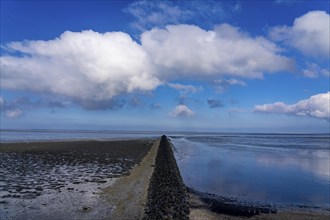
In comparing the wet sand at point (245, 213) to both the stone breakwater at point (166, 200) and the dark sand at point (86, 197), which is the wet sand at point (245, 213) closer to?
the dark sand at point (86, 197)

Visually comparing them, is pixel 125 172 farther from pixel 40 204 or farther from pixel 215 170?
pixel 40 204

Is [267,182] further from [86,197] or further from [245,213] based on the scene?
[86,197]

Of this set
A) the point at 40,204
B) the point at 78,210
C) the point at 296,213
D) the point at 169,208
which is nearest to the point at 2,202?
the point at 40,204

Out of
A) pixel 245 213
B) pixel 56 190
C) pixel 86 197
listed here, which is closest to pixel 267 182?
pixel 245 213

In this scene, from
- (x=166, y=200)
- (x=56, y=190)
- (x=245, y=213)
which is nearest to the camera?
(x=245, y=213)

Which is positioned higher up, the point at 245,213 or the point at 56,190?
the point at 56,190

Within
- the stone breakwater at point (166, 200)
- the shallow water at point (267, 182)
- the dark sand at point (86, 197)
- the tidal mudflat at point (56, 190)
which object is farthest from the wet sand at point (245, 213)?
the tidal mudflat at point (56, 190)

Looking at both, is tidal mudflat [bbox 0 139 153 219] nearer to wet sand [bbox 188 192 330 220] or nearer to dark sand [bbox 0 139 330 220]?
dark sand [bbox 0 139 330 220]

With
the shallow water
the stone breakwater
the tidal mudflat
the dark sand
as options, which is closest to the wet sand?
the dark sand

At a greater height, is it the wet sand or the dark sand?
the dark sand

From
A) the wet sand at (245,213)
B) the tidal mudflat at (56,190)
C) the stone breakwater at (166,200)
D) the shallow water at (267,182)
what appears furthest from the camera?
the shallow water at (267,182)

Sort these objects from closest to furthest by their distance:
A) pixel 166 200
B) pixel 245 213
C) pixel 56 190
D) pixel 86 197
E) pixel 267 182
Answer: pixel 245 213 → pixel 166 200 → pixel 86 197 → pixel 56 190 → pixel 267 182

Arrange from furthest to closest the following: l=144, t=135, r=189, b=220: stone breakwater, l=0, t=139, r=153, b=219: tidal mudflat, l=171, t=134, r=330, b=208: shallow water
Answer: l=171, t=134, r=330, b=208: shallow water → l=0, t=139, r=153, b=219: tidal mudflat → l=144, t=135, r=189, b=220: stone breakwater

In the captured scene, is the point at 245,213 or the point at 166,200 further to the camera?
the point at 166,200
